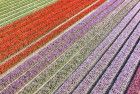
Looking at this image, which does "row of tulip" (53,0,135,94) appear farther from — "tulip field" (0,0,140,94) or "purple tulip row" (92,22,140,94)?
"purple tulip row" (92,22,140,94)

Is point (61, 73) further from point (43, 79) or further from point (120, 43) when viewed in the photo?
point (120, 43)

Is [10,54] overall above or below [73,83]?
below

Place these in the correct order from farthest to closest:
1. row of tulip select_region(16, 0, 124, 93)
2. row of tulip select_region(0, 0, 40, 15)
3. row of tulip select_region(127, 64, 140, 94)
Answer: row of tulip select_region(0, 0, 40, 15)
row of tulip select_region(16, 0, 124, 93)
row of tulip select_region(127, 64, 140, 94)

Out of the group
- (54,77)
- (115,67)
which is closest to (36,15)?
(54,77)

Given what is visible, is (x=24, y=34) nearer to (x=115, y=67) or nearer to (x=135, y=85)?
(x=115, y=67)

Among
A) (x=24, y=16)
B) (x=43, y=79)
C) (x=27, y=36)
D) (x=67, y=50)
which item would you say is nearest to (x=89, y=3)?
(x=24, y=16)

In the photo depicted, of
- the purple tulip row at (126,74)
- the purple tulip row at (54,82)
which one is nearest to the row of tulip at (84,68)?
the purple tulip row at (54,82)

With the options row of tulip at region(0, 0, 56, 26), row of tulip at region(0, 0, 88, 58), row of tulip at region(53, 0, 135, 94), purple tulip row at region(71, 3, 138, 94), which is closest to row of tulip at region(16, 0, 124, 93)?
row of tulip at region(53, 0, 135, 94)

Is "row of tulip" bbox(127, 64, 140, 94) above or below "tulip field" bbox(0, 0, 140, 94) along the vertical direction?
above
